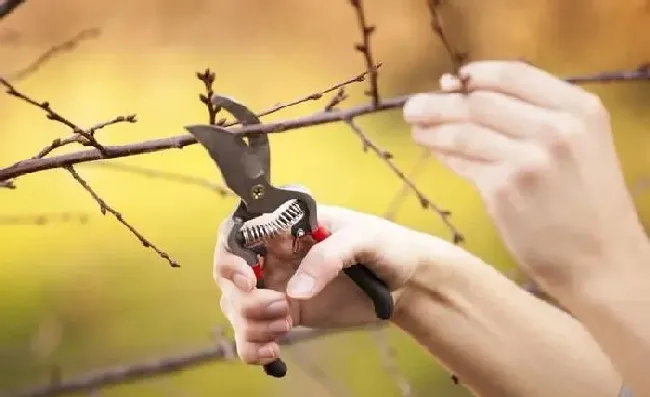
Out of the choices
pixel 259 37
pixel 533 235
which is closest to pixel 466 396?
pixel 533 235

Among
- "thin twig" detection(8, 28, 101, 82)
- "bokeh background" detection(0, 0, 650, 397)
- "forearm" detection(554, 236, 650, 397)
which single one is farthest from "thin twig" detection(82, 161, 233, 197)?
"forearm" detection(554, 236, 650, 397)

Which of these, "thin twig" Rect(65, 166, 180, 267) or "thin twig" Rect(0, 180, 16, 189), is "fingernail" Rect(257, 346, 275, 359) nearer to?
"thin twig" Rect(65, 166, 180, 267)

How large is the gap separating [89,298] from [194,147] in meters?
0.19

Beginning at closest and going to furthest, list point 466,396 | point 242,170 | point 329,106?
point 242,170 → point 329,106 → point 466,396

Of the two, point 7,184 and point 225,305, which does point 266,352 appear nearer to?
point 225,305

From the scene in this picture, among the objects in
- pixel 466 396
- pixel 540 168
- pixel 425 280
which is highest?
pixel 540 168

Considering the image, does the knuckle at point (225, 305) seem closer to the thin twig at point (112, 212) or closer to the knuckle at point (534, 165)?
the thin twig at point (112, 212)

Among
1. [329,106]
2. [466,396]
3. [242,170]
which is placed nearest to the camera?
[242,170]

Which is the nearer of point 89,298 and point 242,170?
point 242,170

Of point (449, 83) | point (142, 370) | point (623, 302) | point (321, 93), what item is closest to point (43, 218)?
point (142, 370)

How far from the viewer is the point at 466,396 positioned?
989mm

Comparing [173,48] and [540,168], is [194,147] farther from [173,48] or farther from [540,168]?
[540,168]

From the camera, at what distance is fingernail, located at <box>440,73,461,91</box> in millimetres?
881

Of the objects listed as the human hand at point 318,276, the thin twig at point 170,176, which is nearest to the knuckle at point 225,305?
the human hand at point 318,276
